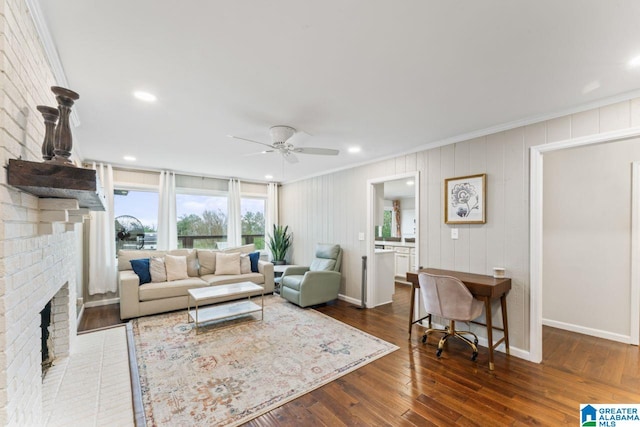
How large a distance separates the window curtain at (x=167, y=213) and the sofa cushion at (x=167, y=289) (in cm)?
110

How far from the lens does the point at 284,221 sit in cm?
671

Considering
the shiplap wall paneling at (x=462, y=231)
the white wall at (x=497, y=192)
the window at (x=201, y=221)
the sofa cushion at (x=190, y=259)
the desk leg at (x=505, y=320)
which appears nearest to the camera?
the white wall at (x=497, y=192)

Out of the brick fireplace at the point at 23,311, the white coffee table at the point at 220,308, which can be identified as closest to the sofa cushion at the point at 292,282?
the white coffee table at the point at 220,308

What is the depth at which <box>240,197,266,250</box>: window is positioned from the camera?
651 cm

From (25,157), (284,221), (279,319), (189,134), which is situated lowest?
(279,319)

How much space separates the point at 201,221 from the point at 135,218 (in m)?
1.17

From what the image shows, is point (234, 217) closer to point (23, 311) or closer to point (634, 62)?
point (23, 311)

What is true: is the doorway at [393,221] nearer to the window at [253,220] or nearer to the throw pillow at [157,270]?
the window at [253,220]

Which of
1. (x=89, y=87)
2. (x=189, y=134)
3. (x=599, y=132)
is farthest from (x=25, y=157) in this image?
(x=599, y=132)

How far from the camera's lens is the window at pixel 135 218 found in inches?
198

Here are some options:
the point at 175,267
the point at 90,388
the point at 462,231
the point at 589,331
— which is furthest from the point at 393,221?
the point at 90,388

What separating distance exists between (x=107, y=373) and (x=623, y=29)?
175 inches

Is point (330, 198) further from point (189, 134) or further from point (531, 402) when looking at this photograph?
point (531, 402)

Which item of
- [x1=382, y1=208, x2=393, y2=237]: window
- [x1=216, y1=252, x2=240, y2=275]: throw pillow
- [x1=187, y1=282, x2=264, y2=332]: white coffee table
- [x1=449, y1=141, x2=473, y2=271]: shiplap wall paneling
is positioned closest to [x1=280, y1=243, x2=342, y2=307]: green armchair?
[x1=187, y1=282, x2=264, y2=332]: white coffee table
